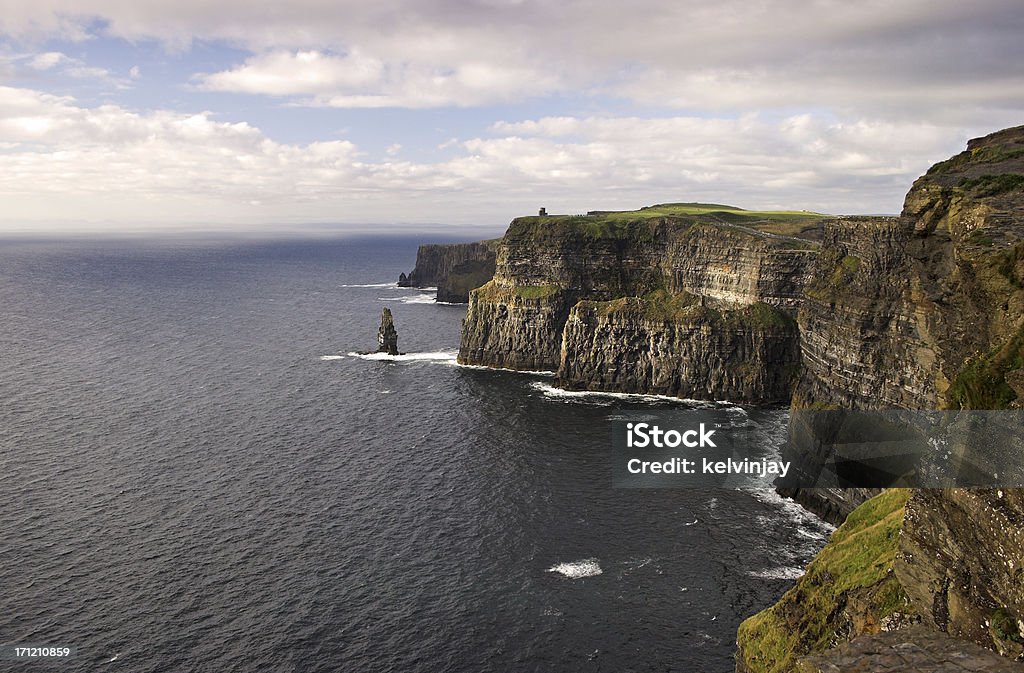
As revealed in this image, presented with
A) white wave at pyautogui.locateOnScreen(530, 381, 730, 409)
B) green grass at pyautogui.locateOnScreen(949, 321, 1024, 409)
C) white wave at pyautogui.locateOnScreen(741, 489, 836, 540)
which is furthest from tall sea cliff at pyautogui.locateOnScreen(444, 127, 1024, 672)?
white wave at pyautogui.locateOnScreen(741, 489, 836, 540)

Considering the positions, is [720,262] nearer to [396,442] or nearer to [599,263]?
[599,263]

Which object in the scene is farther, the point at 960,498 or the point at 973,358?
the point at 973,358

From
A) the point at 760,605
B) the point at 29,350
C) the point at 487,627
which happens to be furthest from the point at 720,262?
the point at 29,350

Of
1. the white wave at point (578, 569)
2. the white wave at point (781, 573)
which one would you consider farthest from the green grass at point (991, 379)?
the white wave at point (578, 569)

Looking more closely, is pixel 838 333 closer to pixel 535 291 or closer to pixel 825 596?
pixel 825 596

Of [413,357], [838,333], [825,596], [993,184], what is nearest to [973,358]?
[993,184]

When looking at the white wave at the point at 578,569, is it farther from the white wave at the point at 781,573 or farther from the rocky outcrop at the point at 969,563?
the rocky outcrop at the point at 969,563
